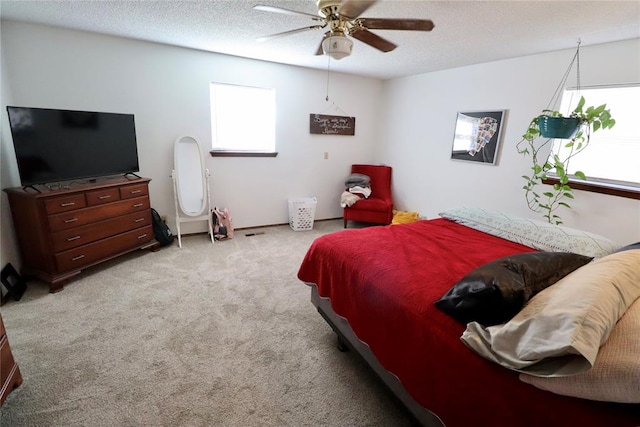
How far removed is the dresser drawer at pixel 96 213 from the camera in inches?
95.5

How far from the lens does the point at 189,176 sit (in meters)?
3.64

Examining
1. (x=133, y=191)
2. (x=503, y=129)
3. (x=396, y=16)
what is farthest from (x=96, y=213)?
(x=503, y=129)

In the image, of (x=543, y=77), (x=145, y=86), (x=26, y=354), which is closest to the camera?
(x=26, y=354)

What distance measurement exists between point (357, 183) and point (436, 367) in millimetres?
3511

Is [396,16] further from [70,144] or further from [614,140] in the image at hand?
[70,144]

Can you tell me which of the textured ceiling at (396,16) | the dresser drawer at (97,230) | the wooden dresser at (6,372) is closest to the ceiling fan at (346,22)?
the textured ceiling at (396,16)

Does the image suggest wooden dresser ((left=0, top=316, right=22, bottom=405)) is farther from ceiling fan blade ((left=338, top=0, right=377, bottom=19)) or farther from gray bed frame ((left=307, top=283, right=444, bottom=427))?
ceiling fan blade ((left=338, top=0, right=377, bottom=19))

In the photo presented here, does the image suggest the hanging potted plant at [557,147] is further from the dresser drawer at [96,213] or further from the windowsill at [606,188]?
the dresser drawer at [96,213]

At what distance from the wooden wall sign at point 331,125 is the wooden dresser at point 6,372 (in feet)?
12.3

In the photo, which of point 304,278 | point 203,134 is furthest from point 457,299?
point 203,134

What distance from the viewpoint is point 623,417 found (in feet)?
2.54

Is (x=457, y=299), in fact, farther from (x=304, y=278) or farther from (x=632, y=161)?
(x=632, y=161)

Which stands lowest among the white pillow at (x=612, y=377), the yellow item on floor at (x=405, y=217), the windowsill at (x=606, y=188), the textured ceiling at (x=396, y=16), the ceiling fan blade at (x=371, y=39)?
the yellow item on floor at (x=405, y=217)

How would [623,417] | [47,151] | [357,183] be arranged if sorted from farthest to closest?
[357,183], [47,151], [623,417]
